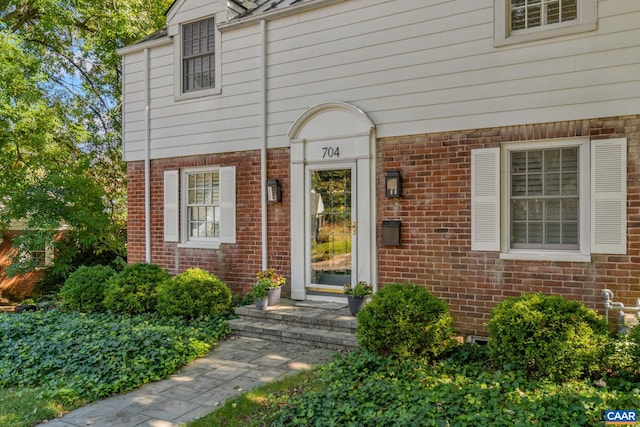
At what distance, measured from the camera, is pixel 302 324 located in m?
6.14

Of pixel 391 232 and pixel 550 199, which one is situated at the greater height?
pixel 550 199

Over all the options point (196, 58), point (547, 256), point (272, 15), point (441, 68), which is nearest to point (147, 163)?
point (196, 58)

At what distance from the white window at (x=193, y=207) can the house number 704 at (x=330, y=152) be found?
7.19ft

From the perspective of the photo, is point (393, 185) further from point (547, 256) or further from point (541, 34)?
point (541, 34)

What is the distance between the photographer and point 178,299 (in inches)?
262

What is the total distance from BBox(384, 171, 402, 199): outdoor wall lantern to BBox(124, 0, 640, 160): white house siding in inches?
23.6

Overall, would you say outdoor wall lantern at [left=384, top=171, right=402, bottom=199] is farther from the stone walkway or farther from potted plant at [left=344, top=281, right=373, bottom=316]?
the stone walkway

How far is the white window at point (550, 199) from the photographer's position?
16.4 feet

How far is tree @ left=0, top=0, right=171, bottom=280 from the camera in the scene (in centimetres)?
970

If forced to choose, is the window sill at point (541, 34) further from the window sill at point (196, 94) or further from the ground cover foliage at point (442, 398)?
the window sill at point (196, 94)

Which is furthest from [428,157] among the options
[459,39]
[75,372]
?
[75,372]

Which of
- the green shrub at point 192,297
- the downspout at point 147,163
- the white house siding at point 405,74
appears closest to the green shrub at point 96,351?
the green shrub at point 192,297

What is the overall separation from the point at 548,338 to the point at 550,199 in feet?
6.49

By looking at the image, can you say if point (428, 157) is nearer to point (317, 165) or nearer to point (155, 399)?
point (317, 165)
